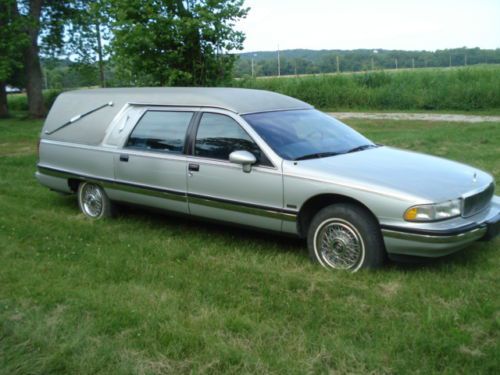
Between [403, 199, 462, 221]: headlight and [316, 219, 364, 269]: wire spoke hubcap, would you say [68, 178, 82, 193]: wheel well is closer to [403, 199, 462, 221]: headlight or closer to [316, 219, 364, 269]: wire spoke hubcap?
[316, 219, 364, 269]: wire spoke hubcap

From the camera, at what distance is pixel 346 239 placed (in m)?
5.15

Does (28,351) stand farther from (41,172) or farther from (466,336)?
(41,172)

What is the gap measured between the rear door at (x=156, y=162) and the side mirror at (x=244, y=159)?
31.2 inches

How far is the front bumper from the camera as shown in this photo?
15.6 ft

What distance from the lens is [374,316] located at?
423 cm

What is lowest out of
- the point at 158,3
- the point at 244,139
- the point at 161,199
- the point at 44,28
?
the point at 161,199

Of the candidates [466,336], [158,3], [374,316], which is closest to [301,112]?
[374,316]

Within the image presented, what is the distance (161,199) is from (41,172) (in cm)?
251

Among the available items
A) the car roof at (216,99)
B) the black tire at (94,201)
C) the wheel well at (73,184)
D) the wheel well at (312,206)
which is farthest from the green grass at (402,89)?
the wheel well at (312,206)

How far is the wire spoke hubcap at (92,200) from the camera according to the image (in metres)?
7.46

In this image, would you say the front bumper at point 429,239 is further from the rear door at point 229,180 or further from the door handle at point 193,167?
the door handle at point 193,167

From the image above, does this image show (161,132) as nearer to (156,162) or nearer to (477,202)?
(156,162)

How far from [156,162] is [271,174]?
5.09ft

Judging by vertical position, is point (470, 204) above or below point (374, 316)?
above
